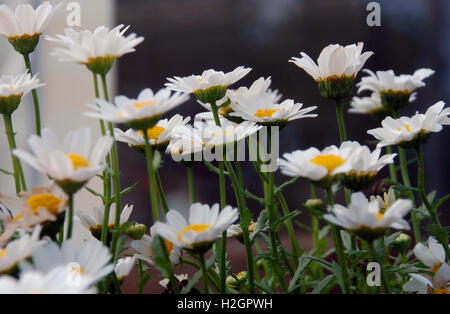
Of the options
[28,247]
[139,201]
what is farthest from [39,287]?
[139,201]

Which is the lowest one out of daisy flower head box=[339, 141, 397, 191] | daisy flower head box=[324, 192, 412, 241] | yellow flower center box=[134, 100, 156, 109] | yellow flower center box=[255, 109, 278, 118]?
daisy flower head box=[324, 192, 412, 241]

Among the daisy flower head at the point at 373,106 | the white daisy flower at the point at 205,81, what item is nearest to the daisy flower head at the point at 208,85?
the white daisy flower at the point at 205,81

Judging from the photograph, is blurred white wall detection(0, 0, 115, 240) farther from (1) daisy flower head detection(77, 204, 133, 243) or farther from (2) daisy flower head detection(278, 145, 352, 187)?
(2) daisy flower head detection(278, 145, 352, 187)

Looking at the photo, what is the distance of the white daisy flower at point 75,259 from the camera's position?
312 millimetres

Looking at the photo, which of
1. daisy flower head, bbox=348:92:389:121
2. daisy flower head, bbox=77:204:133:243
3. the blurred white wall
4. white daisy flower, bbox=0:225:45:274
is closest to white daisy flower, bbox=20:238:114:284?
white daisy flower, bbox=0:225:45:274

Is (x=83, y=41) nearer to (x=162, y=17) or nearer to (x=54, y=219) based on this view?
(x=54, y=219)

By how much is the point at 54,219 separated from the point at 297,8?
196 cm

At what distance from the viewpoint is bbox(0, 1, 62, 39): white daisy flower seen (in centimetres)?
45

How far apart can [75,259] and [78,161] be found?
6cm

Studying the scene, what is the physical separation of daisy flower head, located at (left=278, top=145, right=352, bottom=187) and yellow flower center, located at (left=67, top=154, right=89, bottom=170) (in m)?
0.12

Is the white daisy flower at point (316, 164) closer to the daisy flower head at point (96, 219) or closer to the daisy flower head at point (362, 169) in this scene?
the daisy flower head at point (362, 169)

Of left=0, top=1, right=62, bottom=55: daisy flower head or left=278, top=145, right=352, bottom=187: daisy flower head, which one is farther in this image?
left=0, top=1, right=62, bottom=55: daisy flower head

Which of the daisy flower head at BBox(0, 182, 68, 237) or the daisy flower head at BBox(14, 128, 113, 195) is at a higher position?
the daisy flower head at BBox(14, 128, 113, 195)

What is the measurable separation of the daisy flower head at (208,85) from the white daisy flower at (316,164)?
0.10m
